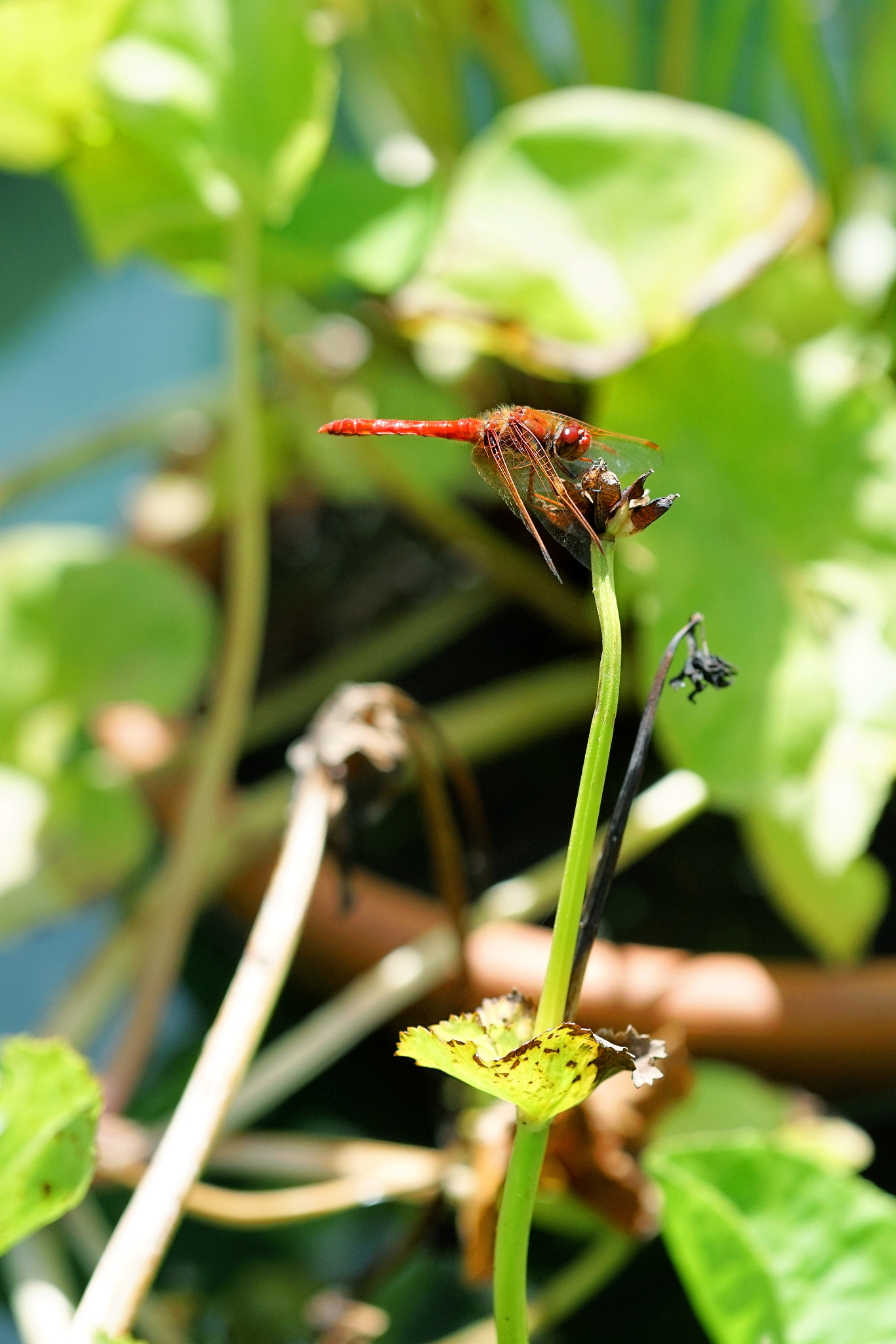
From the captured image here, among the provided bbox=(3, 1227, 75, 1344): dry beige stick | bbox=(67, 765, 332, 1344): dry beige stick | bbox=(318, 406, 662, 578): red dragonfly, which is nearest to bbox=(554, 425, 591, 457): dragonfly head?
bbox=(318, 406, 662, 578): red dragonfly

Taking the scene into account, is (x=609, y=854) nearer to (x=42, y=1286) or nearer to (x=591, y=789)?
(x=591, y=789)

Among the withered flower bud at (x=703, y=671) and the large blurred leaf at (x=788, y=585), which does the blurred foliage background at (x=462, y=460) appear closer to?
the large blurred leaf at (x=788, y=585)

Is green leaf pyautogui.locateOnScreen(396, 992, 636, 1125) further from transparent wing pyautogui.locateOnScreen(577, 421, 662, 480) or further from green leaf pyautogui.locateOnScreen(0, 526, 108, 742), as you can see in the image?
green leaf pyautogui.locateOnScreen(0, 526, 108, 742)

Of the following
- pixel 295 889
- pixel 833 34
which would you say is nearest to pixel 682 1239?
pixel 295 889

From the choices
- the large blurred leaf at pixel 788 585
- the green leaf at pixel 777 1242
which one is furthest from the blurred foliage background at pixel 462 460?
the green leaf at pixel 777 1242

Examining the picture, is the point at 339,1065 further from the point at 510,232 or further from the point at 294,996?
the point at 510,232

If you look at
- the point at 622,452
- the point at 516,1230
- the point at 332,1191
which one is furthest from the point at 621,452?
the point at 332,1191
